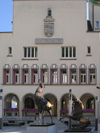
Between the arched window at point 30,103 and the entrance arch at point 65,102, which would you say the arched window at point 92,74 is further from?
the arched window at point 30,103

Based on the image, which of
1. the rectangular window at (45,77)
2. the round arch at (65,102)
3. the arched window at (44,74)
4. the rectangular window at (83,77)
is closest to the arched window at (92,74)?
the rectangular window at (83,77)

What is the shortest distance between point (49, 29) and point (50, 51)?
2.90m

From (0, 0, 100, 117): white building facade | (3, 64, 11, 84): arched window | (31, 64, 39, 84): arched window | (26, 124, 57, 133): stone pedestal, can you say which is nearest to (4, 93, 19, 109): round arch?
(0, 0, 100, 117): white building facade

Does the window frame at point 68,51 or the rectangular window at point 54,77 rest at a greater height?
the window frame at point 68,51

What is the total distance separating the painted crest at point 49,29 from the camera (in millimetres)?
48531

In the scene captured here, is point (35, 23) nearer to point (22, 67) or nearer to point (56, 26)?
point (56, 26)

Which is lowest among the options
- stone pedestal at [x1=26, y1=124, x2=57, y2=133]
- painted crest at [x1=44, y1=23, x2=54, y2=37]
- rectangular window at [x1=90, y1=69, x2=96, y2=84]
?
stone pedestal at [x1=26, y1=124, x2=57, y2=133]

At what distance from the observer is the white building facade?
48.1m

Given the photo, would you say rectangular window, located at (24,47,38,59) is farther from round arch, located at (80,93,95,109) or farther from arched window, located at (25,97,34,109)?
round arch, located at (80,93,95,109)

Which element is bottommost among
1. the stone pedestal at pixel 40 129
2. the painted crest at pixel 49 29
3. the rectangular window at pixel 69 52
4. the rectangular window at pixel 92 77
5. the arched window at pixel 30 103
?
the stone pedestal at pixel 40 129

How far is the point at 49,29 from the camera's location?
4866 centimetres

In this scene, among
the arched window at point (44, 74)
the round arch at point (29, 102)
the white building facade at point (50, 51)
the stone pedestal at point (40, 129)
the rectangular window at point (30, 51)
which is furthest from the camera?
the round arch at point (29, 102)

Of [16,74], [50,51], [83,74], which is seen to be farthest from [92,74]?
[16,74]

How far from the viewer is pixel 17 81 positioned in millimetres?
49125
